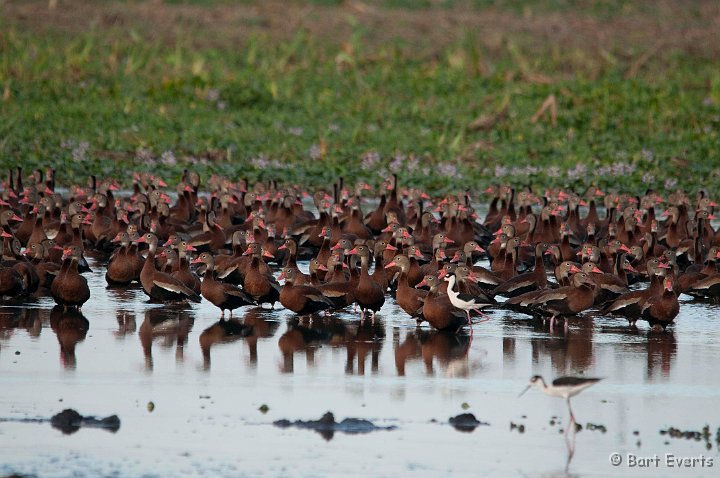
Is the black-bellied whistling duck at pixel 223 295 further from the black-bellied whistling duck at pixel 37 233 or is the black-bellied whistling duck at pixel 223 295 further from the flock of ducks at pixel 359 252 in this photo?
the black-bellied whistling duck at pixel 37 233

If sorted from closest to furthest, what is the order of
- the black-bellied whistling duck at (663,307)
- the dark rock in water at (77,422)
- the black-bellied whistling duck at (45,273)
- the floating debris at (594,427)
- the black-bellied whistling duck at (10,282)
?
1. the dark rock in water at (77,422)
2. the floating debris at (594,427)
3. the black-bellied whistling duck at (663,307)
4. the black-bellied whistling duck at (10,282)
5. the black-bellied whistling duck at (45,273)

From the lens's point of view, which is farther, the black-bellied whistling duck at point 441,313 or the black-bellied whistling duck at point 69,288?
the black-bellied whistling duck at point 69,288

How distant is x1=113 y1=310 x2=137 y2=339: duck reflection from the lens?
13.5 meters

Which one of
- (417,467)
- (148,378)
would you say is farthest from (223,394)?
(417,467)

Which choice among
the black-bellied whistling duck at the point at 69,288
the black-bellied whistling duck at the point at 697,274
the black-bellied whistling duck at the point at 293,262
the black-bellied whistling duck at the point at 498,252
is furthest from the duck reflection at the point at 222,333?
the black-bellied whistling duck at the point at 697,274

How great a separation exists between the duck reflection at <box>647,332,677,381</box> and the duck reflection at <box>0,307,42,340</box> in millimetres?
5382

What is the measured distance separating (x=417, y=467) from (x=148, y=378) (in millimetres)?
3066

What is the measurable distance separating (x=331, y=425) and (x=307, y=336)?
3.49m

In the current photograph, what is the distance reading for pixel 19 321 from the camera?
1393cm

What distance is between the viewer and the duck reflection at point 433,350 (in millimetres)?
12383

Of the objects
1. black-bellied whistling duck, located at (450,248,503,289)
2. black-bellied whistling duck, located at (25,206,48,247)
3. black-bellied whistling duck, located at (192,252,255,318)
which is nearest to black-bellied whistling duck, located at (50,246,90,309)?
black-bellied whistling duck, located at (192,252,255,318)

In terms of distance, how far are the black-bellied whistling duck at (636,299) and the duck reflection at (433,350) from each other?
1.68 m

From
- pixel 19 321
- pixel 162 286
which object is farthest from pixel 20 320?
pixel 162 286

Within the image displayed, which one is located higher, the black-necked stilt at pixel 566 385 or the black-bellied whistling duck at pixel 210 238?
the black-bellied whistling duck at pixel 210 238
